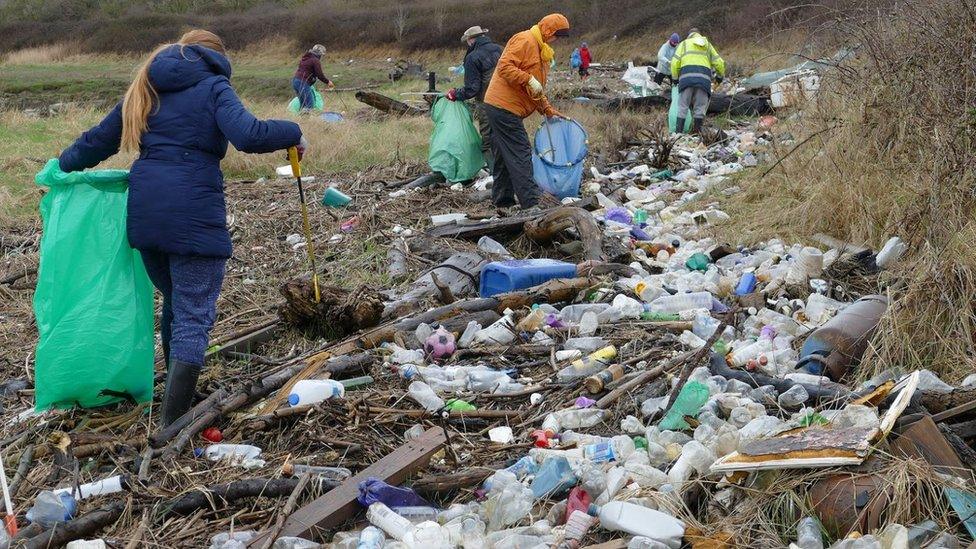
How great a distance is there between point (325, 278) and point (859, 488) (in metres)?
3.82

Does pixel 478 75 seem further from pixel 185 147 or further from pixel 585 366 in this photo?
pixel 185 147

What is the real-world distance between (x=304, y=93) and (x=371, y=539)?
1218 cm

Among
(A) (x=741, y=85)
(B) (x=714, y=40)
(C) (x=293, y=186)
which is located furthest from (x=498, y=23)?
(C) (x=293, y=186)

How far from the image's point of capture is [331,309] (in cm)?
434

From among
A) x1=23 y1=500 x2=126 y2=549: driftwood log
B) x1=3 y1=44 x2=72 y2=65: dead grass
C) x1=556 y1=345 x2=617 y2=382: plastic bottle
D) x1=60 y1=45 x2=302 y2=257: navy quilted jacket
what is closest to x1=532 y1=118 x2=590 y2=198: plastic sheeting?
x1=556 y1=345 x2=617 y2=382: plastic bottle

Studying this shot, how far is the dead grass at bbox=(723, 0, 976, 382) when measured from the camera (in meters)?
3.55

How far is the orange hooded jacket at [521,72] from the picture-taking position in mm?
6832

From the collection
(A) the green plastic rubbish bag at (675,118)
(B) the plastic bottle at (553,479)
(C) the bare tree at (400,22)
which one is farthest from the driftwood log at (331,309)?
(C) the bare tree at (400,22)

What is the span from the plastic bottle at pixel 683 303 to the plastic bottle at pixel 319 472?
2.04 metres

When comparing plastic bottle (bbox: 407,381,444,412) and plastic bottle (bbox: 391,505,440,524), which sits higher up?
plastic bottle (bbox: 391,505,440,524)

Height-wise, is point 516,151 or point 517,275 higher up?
point 516,151

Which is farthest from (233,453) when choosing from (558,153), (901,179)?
(558,153)

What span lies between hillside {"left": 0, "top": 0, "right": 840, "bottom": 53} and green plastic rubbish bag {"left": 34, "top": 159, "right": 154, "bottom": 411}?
2215 centimetres

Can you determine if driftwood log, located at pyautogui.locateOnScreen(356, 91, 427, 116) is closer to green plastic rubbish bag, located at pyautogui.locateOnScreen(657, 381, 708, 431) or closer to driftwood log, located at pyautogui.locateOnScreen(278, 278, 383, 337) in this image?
driftwood log, located at pyautogui.locateOnScreen(278, 278, 383, 337)
